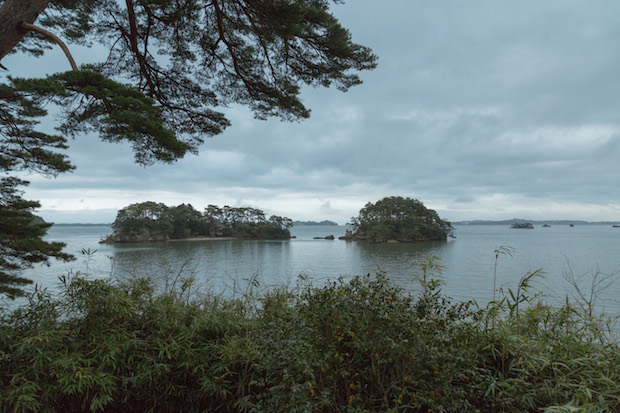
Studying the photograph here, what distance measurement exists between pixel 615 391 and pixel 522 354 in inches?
18.4

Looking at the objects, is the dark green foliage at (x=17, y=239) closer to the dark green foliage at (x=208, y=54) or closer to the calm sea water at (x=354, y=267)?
the calm sea water at (x=354, y=267)

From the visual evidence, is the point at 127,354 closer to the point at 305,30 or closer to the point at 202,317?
the point at 202,317

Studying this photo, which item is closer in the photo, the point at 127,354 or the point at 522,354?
the point at 522,354

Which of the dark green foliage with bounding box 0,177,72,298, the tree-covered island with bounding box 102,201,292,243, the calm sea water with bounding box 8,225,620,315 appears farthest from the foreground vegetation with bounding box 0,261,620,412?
the tree-covered island with bounding box 102,201,292,243

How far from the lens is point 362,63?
4961mm

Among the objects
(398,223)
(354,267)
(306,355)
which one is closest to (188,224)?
(398,223)

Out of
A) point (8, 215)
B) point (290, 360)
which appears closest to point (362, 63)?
point (290, 360)

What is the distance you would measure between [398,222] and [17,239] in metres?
54.8

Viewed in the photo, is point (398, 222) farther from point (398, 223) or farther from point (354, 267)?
point (354, 267)

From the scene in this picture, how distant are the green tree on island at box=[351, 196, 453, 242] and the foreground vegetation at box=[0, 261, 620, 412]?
53138mm

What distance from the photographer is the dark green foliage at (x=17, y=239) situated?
248 inches

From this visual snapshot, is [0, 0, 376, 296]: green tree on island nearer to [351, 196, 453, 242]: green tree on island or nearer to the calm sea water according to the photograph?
the calm sea water

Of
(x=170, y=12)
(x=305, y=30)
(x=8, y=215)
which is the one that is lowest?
(x=8, y=215)

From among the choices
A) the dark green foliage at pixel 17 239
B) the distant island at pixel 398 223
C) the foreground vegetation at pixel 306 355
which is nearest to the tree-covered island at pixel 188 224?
the distant island at pixel 398 223
